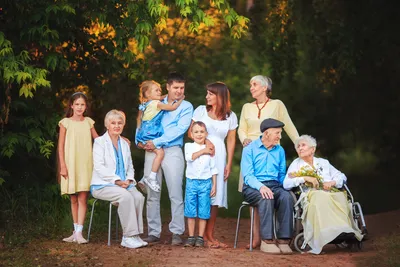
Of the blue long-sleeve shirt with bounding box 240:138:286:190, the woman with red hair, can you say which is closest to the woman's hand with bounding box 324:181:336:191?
the blue long-sleeve shirt with bounding box 240:138:286:190

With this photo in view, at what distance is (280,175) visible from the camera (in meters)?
9.95

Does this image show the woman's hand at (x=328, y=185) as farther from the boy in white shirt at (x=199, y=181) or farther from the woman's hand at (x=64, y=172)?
the woman's hand at (x=64, y=172)

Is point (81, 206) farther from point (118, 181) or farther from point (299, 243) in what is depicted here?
point (299, 243)

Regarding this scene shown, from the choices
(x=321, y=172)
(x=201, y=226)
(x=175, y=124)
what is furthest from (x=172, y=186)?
(x=321, y=172)

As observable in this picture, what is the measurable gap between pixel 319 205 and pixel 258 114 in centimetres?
122

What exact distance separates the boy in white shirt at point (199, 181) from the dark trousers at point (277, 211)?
1.47 feet

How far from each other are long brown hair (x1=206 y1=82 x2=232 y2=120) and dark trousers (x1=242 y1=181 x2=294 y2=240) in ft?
2.84

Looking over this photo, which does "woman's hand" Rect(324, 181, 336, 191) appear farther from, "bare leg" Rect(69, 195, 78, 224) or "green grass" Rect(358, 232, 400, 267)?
"bare leg" Rect(69, 195, 78, 224)

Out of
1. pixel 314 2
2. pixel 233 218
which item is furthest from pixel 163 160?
pixel 314 2

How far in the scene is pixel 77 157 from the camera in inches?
395

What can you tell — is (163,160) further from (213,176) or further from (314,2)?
(314,2)

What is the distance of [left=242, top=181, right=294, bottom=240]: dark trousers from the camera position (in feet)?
31.5

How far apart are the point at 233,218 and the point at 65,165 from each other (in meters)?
5.11

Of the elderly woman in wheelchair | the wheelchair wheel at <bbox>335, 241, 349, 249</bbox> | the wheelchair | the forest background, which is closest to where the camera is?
the elderly woman in wheelchair
